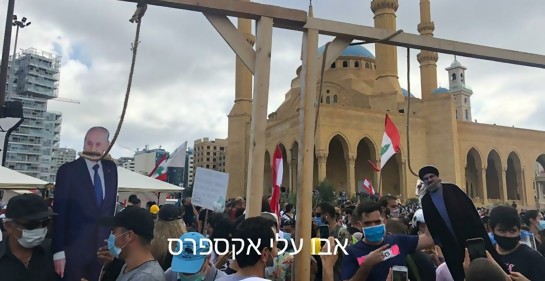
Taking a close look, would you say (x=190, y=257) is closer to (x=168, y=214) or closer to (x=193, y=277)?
(x=193, y=277)

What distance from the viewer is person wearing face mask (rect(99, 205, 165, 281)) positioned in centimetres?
248

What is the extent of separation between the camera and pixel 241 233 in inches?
89.4

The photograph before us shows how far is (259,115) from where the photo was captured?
346 cm

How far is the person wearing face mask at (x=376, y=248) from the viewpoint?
9.49ft

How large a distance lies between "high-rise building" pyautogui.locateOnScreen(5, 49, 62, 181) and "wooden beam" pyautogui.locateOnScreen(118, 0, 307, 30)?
9920cm

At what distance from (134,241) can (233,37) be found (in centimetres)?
179

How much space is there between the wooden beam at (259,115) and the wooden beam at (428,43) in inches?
15.8

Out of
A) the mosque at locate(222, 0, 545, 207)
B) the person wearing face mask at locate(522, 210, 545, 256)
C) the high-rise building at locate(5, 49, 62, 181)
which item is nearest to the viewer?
the person wearing face mask at locate(522, 210, 545, 256)

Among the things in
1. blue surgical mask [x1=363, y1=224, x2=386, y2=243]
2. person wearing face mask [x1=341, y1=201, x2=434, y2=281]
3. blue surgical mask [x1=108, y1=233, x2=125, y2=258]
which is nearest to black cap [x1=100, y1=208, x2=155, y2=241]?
blue surgical mask [x1=108, y1=233, x2=125, y2=258]

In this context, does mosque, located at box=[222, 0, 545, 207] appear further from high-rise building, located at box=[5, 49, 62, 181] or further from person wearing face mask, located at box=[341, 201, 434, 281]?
high-rise building, located at box=[5, 49, 62, 181]

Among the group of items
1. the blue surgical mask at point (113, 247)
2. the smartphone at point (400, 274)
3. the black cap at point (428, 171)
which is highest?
the black cap at point (428, 171)

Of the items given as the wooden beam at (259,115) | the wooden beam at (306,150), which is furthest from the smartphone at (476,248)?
the wooden beam at (259,115)

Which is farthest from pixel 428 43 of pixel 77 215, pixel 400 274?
pixel 77 215

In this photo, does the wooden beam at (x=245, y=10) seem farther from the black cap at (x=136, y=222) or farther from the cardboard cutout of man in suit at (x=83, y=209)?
the black cap at (x=136, y=222)
